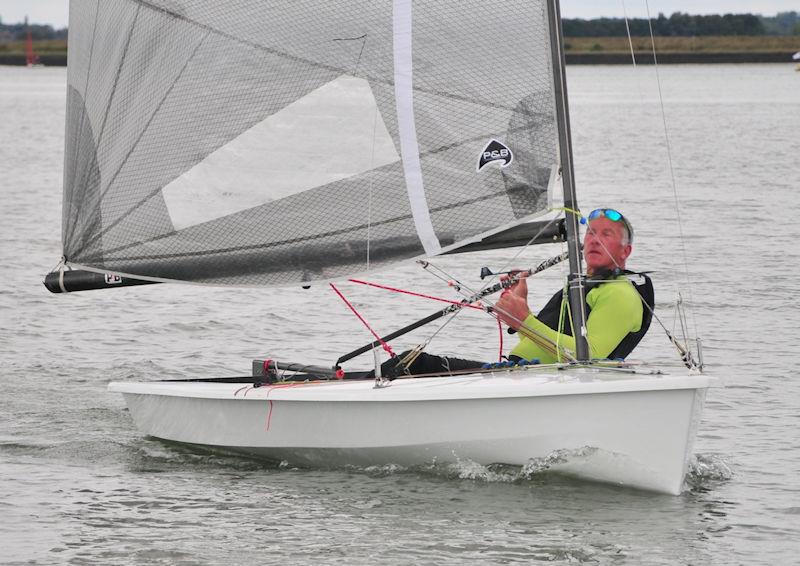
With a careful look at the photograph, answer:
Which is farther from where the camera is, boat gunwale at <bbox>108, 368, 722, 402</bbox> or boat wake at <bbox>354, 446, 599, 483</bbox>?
boat wake at <bbox>354, 446, 599, 483</bbox>

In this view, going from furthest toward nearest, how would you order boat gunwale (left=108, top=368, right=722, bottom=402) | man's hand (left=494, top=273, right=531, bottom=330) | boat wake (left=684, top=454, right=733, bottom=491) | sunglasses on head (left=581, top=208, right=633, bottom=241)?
1. boat wake (left=684, top=454, right=733, bottom=491)
2. sunglasses on head (left=581, top=208, right=633, bottom=241)
3. man's hand (left=494, top=273, right=531, bottom=330)
4. boat gunwale (left=108, top=368, right=722, bottom=402)

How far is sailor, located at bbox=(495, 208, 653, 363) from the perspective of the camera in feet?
Result: 21.5

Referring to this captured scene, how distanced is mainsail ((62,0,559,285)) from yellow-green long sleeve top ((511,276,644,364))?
0.57m

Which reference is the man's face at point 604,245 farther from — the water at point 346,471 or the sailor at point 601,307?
the water at point 346,471

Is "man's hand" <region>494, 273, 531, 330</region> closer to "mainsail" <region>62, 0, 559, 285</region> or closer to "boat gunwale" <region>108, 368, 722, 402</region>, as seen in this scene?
"boat gunwale" <region>108, 368, 722, 402</region>

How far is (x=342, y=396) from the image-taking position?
6578 millimetres

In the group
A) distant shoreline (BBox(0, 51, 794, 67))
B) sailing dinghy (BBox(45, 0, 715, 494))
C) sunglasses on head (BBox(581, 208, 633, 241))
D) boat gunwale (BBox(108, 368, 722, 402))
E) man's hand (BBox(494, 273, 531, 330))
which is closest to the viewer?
boat gunwale (BBox(108, 368, 722, 402))

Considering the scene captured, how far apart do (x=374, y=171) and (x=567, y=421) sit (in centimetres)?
143

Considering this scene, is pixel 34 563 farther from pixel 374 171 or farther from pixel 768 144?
pixel 768 144

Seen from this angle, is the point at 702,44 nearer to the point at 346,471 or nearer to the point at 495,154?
the point at 346,471

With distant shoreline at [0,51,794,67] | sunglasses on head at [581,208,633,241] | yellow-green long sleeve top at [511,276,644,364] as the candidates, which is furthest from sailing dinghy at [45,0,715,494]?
distant shoreline at [0,51,794,67]

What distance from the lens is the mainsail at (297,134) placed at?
6402 millimetres

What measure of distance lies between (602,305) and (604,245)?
0.28 metres

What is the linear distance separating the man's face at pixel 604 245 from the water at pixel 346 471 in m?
0.44
